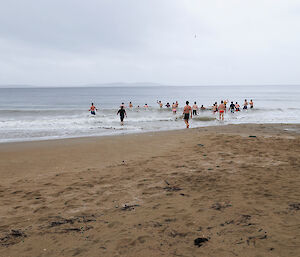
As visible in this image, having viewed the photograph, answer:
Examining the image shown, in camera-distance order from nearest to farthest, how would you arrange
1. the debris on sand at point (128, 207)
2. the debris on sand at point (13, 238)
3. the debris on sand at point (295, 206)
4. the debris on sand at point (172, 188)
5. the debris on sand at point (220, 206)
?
the debris on sand at point (13, 238), the debris on sand at point (295, 206), the debris on sand at point (220, 206), the debris on sand at point (128, 207), the debris on sand at point (172, 188)

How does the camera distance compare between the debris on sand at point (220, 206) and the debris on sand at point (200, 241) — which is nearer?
the debris on sand at point (200, 241)

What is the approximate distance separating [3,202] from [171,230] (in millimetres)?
3551

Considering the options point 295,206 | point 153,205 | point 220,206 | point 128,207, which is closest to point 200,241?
point 220,206

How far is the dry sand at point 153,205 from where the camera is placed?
3.41 metres

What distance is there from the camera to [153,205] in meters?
4.74

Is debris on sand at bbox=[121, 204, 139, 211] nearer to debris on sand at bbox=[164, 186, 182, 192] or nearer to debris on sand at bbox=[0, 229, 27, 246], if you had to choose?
debris on sand at bbox=[164, 186, 182, 192]

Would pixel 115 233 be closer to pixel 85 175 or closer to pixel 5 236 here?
pixel 5 236

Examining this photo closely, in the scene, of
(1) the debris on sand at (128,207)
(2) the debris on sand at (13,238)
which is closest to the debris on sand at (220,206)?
(1) the debris on sand at (128,207)

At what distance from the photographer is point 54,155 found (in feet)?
32.1

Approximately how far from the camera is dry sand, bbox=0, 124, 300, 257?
341cm

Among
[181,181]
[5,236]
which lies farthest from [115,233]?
[181,181]

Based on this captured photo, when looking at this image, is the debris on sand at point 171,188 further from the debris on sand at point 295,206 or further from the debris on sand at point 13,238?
the debris on sand at point 13,238

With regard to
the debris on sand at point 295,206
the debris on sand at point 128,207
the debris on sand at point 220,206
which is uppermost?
the debris on sand at point 295,206

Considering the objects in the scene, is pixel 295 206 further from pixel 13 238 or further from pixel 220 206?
pixel 13 238
